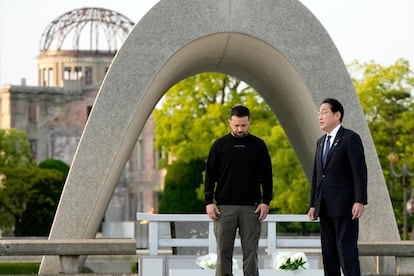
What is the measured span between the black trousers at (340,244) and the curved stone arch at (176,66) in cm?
503

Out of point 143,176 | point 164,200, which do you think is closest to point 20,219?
point 164,200

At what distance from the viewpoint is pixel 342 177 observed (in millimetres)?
10781

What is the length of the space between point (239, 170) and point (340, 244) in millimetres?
1308

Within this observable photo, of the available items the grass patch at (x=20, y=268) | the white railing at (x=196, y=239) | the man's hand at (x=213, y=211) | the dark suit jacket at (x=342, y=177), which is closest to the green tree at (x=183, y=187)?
the grass patch at (x=20, y=268)

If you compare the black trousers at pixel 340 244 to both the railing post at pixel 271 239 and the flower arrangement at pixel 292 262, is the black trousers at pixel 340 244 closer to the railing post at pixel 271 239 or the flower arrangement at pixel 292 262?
the flower arrangement at pixel 292 262

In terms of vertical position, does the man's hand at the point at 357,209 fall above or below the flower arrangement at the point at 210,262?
above

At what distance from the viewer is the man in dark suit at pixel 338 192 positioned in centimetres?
1066

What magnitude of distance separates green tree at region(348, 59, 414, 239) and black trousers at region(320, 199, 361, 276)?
29473 mm

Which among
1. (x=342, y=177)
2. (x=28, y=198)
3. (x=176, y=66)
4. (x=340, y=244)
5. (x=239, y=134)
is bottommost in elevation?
(x=28, y=198)

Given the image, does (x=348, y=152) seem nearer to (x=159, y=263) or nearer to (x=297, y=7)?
(x=159, y=263)

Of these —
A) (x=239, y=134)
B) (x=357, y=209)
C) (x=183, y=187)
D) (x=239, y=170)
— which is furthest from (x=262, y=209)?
(x=183, y=187)

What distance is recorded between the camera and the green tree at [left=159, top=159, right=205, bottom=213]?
150 ft

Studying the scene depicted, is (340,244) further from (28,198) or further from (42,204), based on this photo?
(28,198)

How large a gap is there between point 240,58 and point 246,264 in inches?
278
